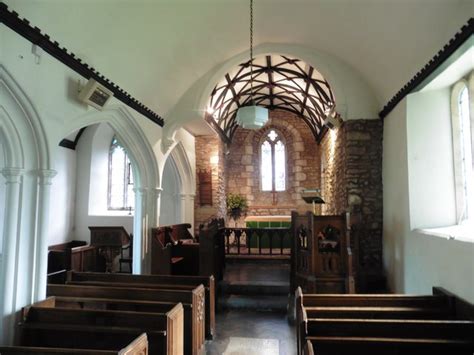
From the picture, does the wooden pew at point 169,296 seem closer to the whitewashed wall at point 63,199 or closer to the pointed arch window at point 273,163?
the whitewashed wall at point 63,199

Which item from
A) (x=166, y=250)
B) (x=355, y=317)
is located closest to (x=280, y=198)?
(x=166, y=250)

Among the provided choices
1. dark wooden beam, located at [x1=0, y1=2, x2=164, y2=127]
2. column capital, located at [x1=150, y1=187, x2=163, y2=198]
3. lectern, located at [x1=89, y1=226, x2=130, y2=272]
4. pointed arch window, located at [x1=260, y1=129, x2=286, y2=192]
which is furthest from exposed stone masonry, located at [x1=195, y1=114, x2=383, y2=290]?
dark wooden beam, located at [x1=0, y1=2, x2=164, y2=127]

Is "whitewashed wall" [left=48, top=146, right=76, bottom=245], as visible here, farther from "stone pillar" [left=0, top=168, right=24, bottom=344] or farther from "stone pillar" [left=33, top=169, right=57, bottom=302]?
"stone pillar" [left=0, top=168, right=24, bottom=344]

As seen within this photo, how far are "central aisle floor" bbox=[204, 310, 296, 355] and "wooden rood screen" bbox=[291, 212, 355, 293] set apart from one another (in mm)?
676

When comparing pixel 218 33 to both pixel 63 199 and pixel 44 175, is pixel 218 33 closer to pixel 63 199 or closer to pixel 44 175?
pixel 44 175

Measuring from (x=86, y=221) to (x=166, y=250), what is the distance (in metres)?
3.57

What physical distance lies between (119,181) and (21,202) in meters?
5.73

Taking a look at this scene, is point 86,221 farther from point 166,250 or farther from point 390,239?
point 390,239

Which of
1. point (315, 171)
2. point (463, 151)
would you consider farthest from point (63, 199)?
point (463, 151)

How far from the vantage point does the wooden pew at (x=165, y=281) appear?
147 inches

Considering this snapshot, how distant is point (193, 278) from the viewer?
3.82 metres

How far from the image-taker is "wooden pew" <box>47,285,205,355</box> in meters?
3.08

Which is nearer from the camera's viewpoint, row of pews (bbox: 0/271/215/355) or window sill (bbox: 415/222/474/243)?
row of pews (bbox: 0/271/215/355)

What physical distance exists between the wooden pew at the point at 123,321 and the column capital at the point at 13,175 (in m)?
1.16
